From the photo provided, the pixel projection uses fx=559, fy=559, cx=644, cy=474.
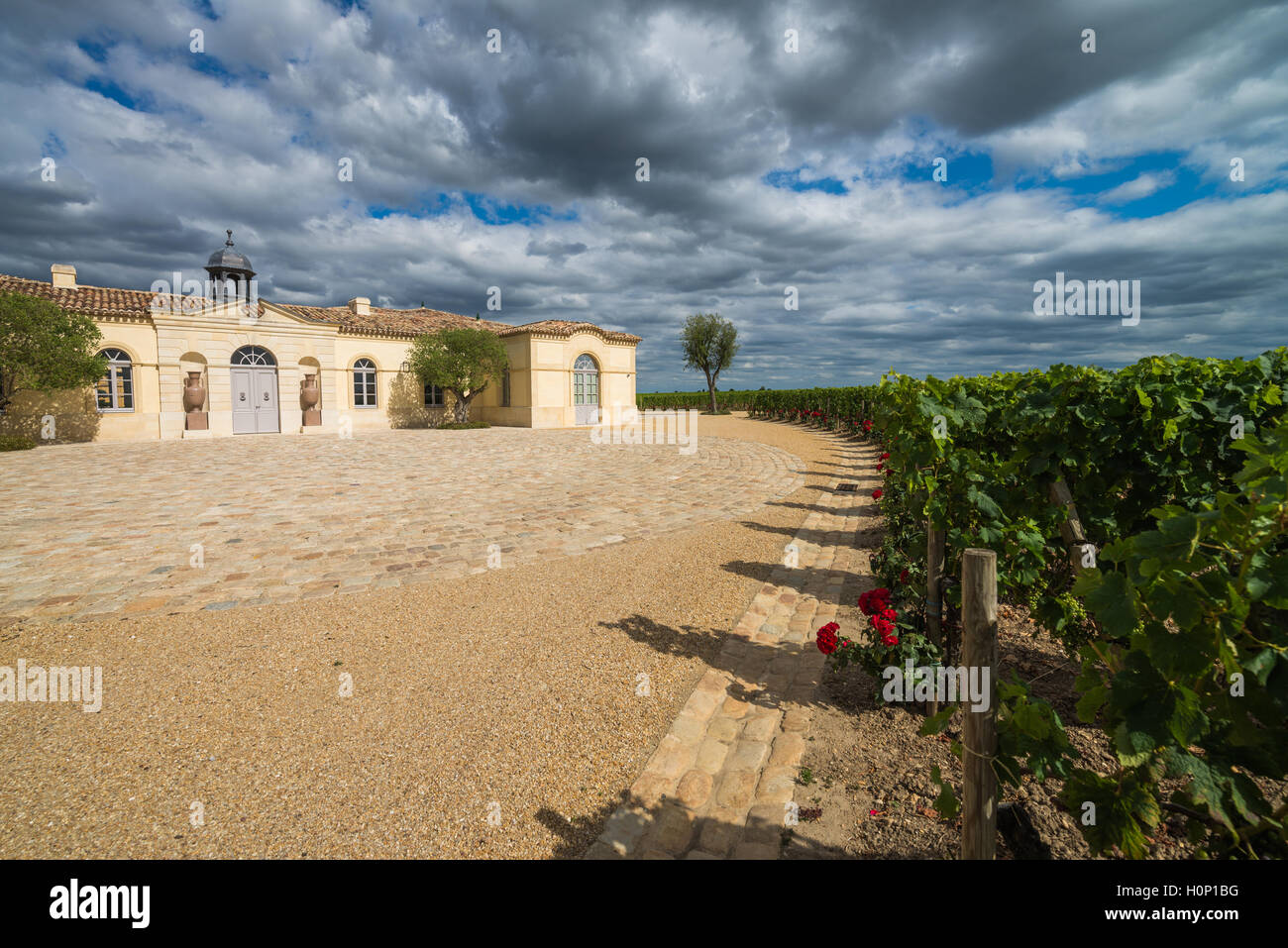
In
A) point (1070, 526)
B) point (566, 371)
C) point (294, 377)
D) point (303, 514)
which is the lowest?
point (303, 514)

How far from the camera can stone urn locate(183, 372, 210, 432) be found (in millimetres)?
21484

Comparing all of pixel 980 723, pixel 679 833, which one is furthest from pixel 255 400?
pixel 980 723

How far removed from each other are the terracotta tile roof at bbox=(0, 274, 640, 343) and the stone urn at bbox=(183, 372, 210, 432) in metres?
2.63

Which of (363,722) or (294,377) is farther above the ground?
(294,377)

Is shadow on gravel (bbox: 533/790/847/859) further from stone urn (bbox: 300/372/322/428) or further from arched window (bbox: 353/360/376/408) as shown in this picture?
arched window (bbox: 353/360/376/408)

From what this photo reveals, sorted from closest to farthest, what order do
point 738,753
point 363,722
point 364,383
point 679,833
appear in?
point 679,833 < point 738,753 < point 363,722 < point 364,383

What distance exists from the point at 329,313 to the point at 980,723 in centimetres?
3317

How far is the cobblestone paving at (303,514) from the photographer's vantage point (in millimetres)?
5676

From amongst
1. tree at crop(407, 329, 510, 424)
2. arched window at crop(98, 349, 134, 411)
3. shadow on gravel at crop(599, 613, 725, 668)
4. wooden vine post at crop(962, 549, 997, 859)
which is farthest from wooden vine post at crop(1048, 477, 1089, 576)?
arched window at crop(98, 349, 134, 411)

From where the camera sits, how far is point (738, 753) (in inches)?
123

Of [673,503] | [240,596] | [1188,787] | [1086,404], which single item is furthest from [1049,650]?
[240,596]

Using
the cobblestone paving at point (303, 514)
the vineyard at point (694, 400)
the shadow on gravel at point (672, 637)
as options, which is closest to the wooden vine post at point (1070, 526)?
A: the shadow on gravel at point (672, 637)

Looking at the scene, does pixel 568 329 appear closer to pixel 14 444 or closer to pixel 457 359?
pixel 457 359

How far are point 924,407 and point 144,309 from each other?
27.5 meters
